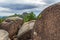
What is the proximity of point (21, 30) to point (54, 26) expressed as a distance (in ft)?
18.1

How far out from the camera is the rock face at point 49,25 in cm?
1042

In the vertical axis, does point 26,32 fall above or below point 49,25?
below

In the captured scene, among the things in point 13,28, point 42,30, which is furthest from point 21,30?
point 42,30

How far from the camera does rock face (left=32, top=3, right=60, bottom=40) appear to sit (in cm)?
1042

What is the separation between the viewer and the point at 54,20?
10.5m

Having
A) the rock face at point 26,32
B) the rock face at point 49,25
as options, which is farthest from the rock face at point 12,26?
the rock face at point 49,25

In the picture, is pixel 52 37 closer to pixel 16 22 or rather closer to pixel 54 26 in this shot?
pixel 54 26

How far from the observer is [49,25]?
10547 millimetres

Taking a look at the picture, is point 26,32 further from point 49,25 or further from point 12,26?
point 49,25

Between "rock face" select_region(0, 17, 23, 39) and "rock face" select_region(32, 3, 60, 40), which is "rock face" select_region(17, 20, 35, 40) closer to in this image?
"rock face" select_region(0, 17, 23, 39)

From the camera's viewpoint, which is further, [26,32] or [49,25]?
[26,32]

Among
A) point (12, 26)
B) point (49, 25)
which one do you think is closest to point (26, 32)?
point (12, 26)

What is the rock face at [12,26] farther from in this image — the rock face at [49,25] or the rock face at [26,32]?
the rock face at [49,25]

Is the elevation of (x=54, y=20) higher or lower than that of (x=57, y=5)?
lower
